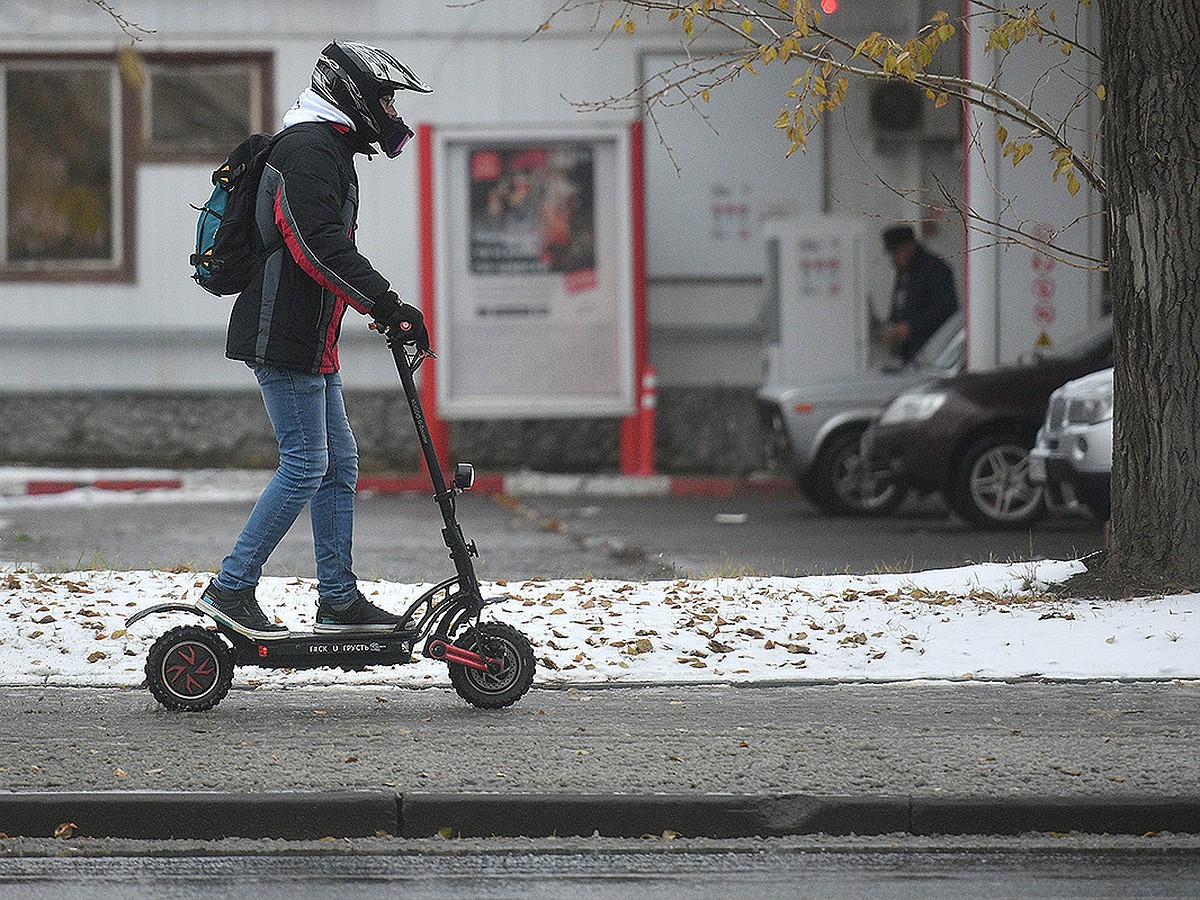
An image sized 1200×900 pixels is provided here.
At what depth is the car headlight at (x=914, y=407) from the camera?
13.2 metres

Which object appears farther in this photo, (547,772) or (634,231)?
(634,231)

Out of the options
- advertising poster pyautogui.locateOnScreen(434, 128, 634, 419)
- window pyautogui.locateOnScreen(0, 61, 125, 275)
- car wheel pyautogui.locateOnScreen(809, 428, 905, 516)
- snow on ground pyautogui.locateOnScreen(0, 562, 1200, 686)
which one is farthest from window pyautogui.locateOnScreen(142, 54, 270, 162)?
snow on ground pyautogui.locateOnScreen(0, 562, 1200, 686)

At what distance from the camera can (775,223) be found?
17.0 metres

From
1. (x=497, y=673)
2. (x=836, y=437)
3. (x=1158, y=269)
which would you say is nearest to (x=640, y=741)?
(x=497, y=673)

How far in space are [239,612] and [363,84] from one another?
1.73 meters

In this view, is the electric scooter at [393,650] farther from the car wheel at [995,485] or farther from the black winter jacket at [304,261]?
the car wheel at [995,485]

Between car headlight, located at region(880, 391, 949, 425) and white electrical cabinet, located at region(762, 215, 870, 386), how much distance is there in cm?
345

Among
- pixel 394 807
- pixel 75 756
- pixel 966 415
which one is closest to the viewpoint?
pixel 394 807

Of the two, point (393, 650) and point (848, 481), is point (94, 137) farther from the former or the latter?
point (393, 650)

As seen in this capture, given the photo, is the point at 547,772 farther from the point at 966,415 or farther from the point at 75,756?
the point at 966,415

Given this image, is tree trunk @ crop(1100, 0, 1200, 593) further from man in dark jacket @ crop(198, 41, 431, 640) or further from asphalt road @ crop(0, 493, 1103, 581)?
man in dark jacket @ crop(198, 41, 431, 640)

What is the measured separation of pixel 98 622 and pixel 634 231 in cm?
985

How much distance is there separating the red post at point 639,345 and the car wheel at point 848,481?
335 cm

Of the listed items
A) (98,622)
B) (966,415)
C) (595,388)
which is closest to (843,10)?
(595,388)
